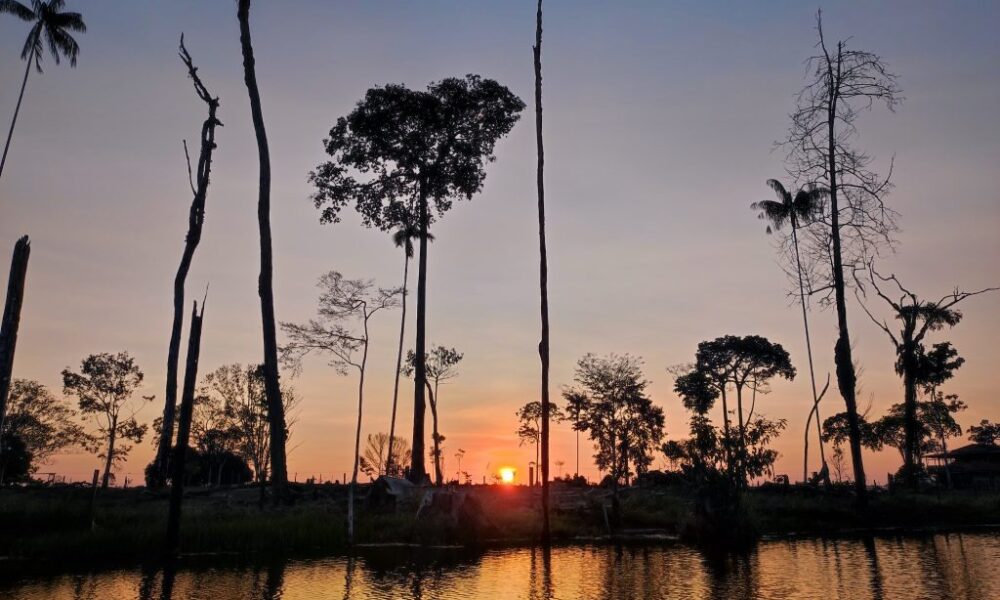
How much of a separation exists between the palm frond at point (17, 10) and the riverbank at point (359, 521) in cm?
2361

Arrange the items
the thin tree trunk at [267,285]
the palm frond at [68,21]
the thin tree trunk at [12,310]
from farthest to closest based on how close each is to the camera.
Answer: the palm frond at [68,21], the thin tree trunk at [267,285], the thin tree trunk at [12,310]

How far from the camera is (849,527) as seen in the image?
3259 cm

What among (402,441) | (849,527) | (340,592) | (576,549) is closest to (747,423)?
(849,527)

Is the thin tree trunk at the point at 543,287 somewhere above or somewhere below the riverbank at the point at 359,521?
above

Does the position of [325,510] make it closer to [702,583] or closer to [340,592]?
[340,592]

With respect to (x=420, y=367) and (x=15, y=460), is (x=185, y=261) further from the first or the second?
(x=15, y=460)

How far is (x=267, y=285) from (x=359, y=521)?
10213mm

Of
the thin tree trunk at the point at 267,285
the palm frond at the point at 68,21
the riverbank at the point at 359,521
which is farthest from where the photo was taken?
the palm frond at the point at 68,21

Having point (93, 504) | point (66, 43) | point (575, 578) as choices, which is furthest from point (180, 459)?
point (66, 43)

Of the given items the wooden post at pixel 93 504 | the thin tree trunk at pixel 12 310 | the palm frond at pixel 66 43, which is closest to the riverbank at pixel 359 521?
the wooden post at pixel 93 504

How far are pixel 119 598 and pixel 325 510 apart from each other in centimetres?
1502

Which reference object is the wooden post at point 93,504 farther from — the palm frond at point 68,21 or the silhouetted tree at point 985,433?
the silhouetted tree at point 985,433

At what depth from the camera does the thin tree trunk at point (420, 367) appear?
36.8m

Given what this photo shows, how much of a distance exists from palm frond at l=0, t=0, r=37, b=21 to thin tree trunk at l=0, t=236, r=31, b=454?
21.8 meters
